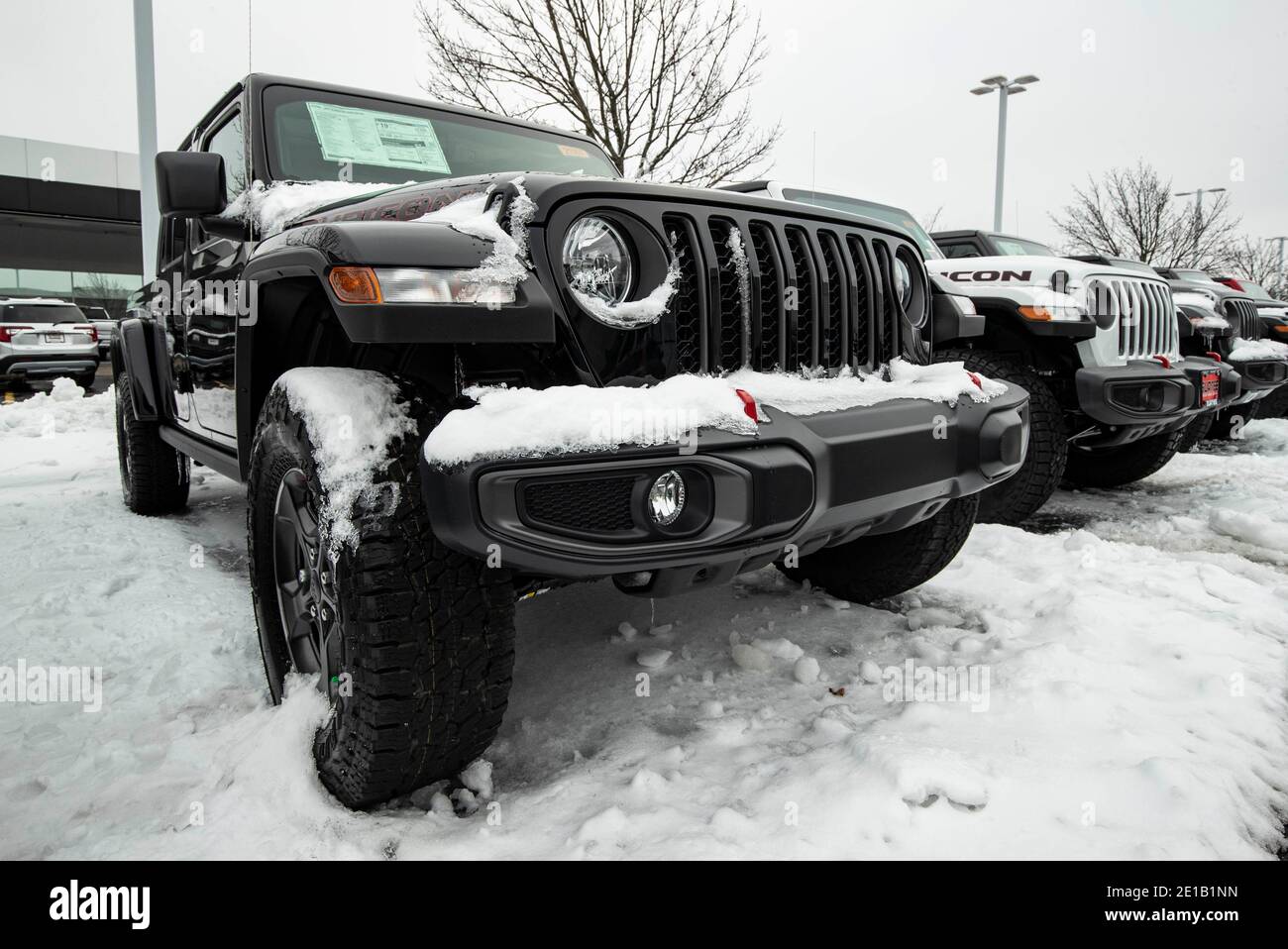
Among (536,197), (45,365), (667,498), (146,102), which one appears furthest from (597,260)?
(45,365)

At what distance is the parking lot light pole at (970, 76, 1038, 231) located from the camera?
1555 cm

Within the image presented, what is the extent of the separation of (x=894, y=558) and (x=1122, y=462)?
143 inches

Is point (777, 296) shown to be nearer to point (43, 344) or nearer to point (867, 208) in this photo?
point (867, 208)

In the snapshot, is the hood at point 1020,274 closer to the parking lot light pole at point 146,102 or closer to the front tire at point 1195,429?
the front tire at point 1195,429

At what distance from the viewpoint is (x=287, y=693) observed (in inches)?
81.5

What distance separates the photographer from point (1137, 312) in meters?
4.62

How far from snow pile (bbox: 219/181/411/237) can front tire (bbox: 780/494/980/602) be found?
1.93 meters

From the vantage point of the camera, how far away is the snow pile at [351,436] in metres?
1.59

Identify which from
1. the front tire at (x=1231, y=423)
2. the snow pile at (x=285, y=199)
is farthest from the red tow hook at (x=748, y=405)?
the front tire at (x=1231, y=423)

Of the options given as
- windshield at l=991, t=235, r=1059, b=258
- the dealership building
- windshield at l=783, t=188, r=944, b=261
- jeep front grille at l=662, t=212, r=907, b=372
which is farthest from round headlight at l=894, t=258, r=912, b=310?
the dealership building

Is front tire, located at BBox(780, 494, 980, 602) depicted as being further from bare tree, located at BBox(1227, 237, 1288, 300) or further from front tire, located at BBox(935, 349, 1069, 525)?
bare tree, located at BBox(1227, 237, 1288, 300)

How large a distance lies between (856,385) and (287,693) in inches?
62.8
